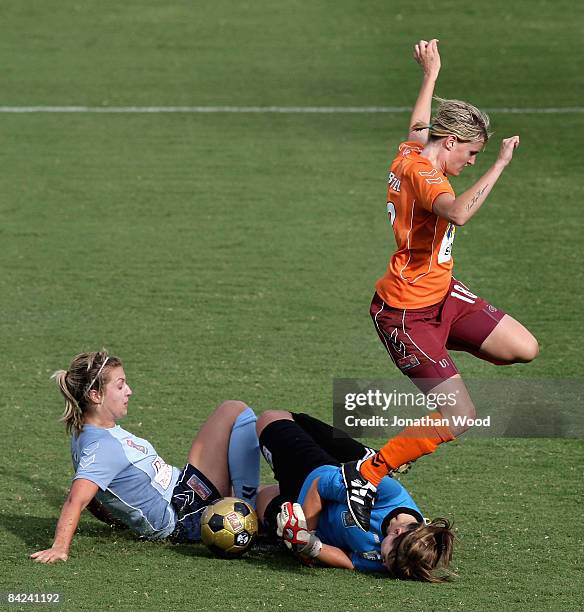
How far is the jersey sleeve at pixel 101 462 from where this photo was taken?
18.3 feet

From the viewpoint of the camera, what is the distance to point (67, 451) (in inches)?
277

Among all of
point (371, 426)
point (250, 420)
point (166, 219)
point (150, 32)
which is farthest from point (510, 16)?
point (250, 420)

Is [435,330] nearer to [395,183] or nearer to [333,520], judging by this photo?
[395,183]

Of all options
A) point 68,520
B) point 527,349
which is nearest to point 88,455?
point 68,520

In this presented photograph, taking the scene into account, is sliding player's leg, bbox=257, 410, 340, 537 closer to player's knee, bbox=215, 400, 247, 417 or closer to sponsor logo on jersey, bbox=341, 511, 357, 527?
player's knee, bbox=215, 400, 247, 417

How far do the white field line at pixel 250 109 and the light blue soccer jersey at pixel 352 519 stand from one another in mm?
9030

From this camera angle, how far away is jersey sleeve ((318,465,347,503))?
18.4 ft

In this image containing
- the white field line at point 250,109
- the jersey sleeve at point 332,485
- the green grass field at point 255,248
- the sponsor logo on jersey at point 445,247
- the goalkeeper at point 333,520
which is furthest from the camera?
the white field line at point 250,109

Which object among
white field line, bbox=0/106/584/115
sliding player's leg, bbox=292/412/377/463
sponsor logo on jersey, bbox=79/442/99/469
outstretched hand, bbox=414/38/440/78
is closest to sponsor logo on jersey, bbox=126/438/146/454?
sponsor logo on jersey, bbox=79/442/99/469

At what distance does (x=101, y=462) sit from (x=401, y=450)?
134 centimetres

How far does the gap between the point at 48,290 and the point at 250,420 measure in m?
3.83

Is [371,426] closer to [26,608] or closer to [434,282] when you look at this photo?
[434,282]

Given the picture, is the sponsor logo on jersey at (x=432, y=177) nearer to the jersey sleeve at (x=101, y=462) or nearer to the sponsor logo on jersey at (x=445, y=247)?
the sponsor logo on jersey at (x=445, y=247)

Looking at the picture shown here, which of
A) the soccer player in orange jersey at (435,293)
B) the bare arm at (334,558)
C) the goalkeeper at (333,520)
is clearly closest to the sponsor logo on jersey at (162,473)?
the goalkeeper at (333,520)
